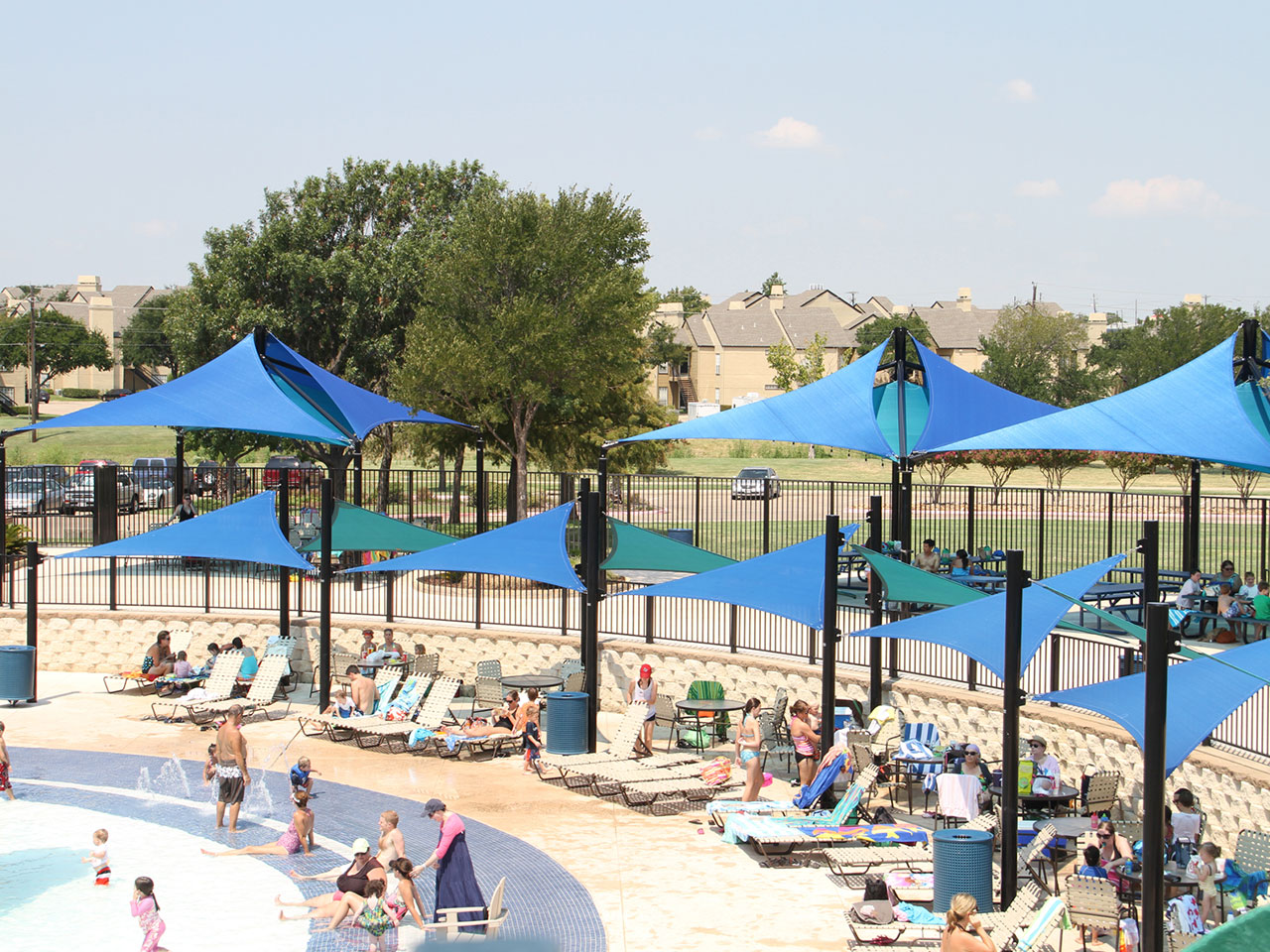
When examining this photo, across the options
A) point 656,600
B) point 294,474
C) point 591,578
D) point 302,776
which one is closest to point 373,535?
point 656,600

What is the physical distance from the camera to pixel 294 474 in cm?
3978

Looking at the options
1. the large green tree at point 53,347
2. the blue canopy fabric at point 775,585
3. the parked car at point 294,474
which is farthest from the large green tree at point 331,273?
the large green tree at point 53,347

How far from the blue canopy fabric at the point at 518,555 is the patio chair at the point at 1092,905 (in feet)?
28.4

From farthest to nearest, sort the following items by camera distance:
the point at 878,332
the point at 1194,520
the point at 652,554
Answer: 1. the point at 878,332
2. the point at 1194,520
3. the point at 652,554

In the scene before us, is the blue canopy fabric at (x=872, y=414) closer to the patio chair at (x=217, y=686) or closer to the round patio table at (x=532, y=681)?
the round patio table at (x=532, y=681)

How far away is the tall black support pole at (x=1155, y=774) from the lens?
380 inches

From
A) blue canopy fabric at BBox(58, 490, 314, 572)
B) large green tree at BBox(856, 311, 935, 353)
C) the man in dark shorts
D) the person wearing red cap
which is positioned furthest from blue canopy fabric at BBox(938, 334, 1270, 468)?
large green tree at BBox(856, 311, 935, 353)

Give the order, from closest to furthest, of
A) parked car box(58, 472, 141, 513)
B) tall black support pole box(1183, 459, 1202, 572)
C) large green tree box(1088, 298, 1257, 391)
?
tall black support pole box(1183, 459, 1202, 572) < parked car box(58, 472, 141, 513) < large green tree box(1088, 298, 1257, 391)

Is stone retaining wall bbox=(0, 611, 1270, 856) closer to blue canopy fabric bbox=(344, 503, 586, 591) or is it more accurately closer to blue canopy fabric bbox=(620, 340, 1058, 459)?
blue canopy fabric bbox=(344, 503, 586, 591)

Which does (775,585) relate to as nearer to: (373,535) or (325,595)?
(325,595)

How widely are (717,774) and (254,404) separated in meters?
12.8

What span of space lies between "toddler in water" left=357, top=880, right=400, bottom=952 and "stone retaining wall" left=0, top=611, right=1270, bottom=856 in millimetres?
8578

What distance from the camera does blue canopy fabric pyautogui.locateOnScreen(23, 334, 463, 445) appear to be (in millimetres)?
23938

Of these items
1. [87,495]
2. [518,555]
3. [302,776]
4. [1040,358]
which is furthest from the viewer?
[1040,358]
